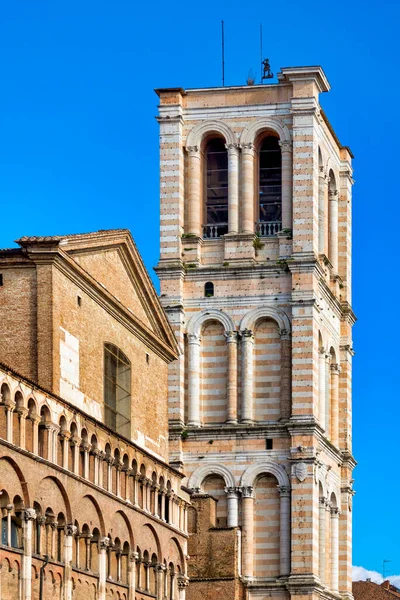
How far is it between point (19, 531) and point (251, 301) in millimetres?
29115

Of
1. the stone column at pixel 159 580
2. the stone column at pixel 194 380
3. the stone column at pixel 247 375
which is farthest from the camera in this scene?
the stone column at pixel 194 380

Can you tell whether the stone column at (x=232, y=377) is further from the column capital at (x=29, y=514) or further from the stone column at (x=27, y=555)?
the stone column at (x=27, y=555)

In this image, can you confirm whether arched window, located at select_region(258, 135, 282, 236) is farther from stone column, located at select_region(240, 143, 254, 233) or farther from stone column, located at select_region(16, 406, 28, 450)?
stone column, located at select_region(16, 406, 28, 450)

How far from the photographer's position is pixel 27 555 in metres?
47.6

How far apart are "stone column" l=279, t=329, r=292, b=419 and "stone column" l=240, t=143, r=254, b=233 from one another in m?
4.28

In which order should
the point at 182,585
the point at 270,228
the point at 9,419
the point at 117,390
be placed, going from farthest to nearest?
1. the point at 270,228
2. the point at 182,585
3. the point at 117,390
4. the point at 9,419

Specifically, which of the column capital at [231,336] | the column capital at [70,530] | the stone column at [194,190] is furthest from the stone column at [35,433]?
the stone column at [194,190]

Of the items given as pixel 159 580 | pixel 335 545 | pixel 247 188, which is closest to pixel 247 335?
pixel 247 188

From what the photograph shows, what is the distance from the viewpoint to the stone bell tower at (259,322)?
243 ft

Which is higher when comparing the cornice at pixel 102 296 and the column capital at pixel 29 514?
the cornice at pixel 102 296

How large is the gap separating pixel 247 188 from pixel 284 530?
41.9ft

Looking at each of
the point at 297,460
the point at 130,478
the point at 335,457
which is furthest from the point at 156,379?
the point at 335,457

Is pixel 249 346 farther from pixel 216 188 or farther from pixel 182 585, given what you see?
pixel 182 585

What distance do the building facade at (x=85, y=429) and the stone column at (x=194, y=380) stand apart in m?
11.6
